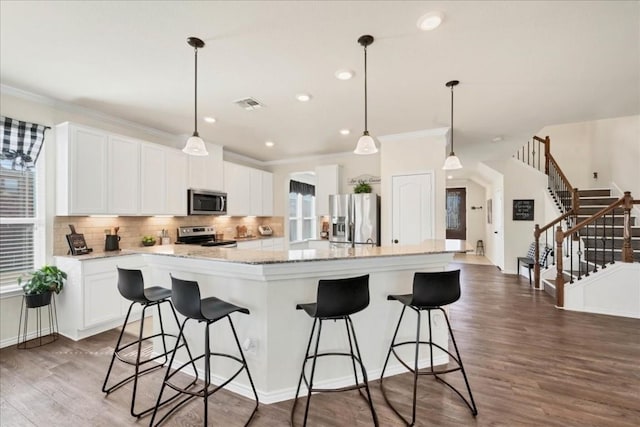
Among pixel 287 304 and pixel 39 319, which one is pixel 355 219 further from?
pixel 39 319

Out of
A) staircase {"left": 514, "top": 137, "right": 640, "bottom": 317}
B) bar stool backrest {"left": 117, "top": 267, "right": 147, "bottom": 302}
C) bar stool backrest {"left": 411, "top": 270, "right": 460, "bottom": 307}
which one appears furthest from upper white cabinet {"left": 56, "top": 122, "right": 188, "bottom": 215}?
staircase {"left": 514, "top": 137, "right": 640, "bottom": 317}

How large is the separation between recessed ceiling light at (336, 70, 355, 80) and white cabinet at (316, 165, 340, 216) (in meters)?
3.06

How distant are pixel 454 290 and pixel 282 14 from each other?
229cm

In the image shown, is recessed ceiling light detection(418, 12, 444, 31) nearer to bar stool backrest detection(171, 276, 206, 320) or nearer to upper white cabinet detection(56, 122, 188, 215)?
bar stool backrest detection(171, 276, 206, 320)

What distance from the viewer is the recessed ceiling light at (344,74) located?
2.78 metres

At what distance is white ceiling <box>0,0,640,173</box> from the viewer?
2.01 meters

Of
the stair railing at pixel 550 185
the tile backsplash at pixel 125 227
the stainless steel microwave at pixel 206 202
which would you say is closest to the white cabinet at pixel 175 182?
the stainless steel microwave at pixel 206 202

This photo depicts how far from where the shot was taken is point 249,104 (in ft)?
11.7

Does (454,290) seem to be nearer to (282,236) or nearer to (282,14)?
(282,14)

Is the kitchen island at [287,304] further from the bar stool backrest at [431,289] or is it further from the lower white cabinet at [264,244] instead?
the lower white cabinet at [264,244]

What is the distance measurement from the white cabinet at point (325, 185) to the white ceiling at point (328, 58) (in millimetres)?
1854

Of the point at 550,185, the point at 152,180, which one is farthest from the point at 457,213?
the point at 152,180

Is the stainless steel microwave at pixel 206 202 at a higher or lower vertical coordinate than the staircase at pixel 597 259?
higher

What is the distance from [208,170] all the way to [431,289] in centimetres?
435
